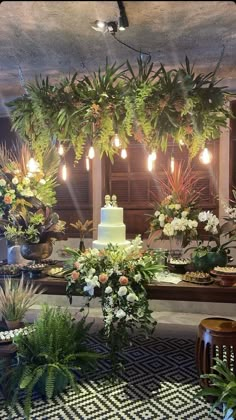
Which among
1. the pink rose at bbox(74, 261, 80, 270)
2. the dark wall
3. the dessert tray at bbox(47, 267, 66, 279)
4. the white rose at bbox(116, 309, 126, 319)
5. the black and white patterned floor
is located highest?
the dark wall

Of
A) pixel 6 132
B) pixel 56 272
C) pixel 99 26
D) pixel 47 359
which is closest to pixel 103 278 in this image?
pixel 47 359

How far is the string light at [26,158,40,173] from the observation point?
350 cm

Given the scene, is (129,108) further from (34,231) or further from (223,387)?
(223,387)

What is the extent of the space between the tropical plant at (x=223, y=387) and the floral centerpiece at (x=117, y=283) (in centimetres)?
58

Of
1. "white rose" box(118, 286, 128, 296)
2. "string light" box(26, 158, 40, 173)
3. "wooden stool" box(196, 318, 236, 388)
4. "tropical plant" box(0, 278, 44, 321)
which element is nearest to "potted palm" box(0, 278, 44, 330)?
"tropical plant" box(0, 278, 44, 321)

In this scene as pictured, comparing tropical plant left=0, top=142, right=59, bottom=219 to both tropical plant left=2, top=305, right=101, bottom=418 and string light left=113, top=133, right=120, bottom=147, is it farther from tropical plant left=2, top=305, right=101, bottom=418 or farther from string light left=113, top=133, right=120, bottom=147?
tropical plant left=2, top=305, right=101, bottom=418

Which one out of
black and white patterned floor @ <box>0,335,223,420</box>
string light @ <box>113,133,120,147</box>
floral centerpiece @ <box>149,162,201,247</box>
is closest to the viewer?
black and white patterned floor @ <box>0,335,223,420</box>

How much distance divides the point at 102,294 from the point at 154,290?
1.55 feet

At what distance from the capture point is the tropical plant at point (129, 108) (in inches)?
117

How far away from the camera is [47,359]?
2824 millimetres

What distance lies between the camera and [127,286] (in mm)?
2902

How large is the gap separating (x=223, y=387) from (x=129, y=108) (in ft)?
7.28

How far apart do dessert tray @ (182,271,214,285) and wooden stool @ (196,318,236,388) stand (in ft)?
1.22

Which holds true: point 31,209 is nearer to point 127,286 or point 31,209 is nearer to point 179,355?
point 127,286
